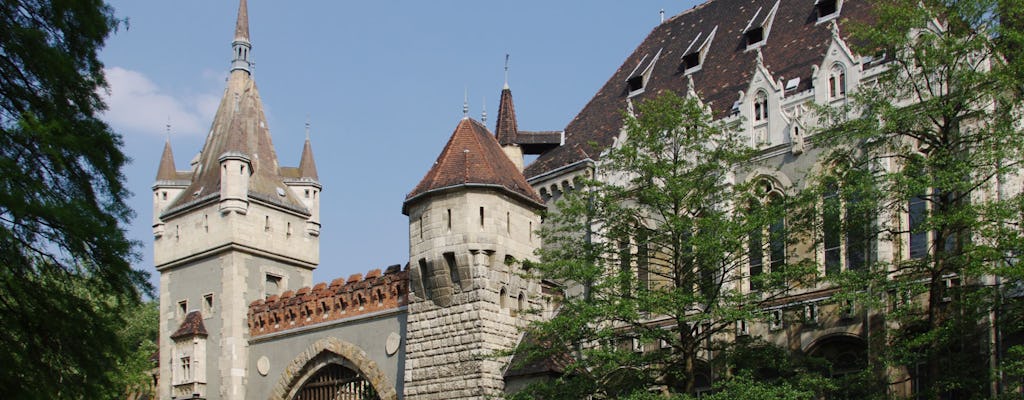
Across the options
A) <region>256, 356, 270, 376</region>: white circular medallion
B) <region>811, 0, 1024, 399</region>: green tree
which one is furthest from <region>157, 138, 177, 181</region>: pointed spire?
<region>811, 0, 1024, 399</region>: green tree

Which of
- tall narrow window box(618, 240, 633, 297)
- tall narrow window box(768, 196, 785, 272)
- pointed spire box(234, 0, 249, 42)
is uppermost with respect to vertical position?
pointed spire box(234, 0, 249, 42)

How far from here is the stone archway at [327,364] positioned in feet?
83.6

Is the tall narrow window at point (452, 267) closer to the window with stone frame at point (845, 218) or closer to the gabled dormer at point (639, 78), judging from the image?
the gabled dormer at point (639, 78)

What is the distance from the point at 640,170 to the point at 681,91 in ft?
30.3

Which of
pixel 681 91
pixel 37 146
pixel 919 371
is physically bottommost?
pixel 919 371

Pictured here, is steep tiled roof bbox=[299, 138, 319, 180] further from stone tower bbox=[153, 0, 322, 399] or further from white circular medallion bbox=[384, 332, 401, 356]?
white circular medallion bbox=[384, 332, 401, 356]

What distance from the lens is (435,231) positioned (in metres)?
24.4

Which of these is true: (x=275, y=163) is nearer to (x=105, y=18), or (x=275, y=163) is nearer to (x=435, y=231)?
(x=435, y=231)

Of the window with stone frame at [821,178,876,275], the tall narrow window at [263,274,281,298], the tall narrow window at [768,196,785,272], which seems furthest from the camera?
the tall narrow window at [263,274,281,298]

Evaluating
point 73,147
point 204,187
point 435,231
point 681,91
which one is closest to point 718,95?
point 681,91

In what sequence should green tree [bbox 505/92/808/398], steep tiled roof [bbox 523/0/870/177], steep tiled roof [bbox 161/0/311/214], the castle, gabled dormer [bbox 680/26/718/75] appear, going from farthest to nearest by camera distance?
steep tiled roof [bbox 161/0/311/214], gabled dormer [bbox 680/26/718/75], steep tiled roof [bbox 523/0/870/177], the castle, green tree [bbox 505/92/808/398]

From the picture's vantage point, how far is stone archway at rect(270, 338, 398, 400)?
2548cm

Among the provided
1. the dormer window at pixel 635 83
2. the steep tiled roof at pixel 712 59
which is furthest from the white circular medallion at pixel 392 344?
the dormer window at pixel 635 83

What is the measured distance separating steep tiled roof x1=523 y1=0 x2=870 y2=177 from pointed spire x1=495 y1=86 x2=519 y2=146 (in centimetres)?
109
